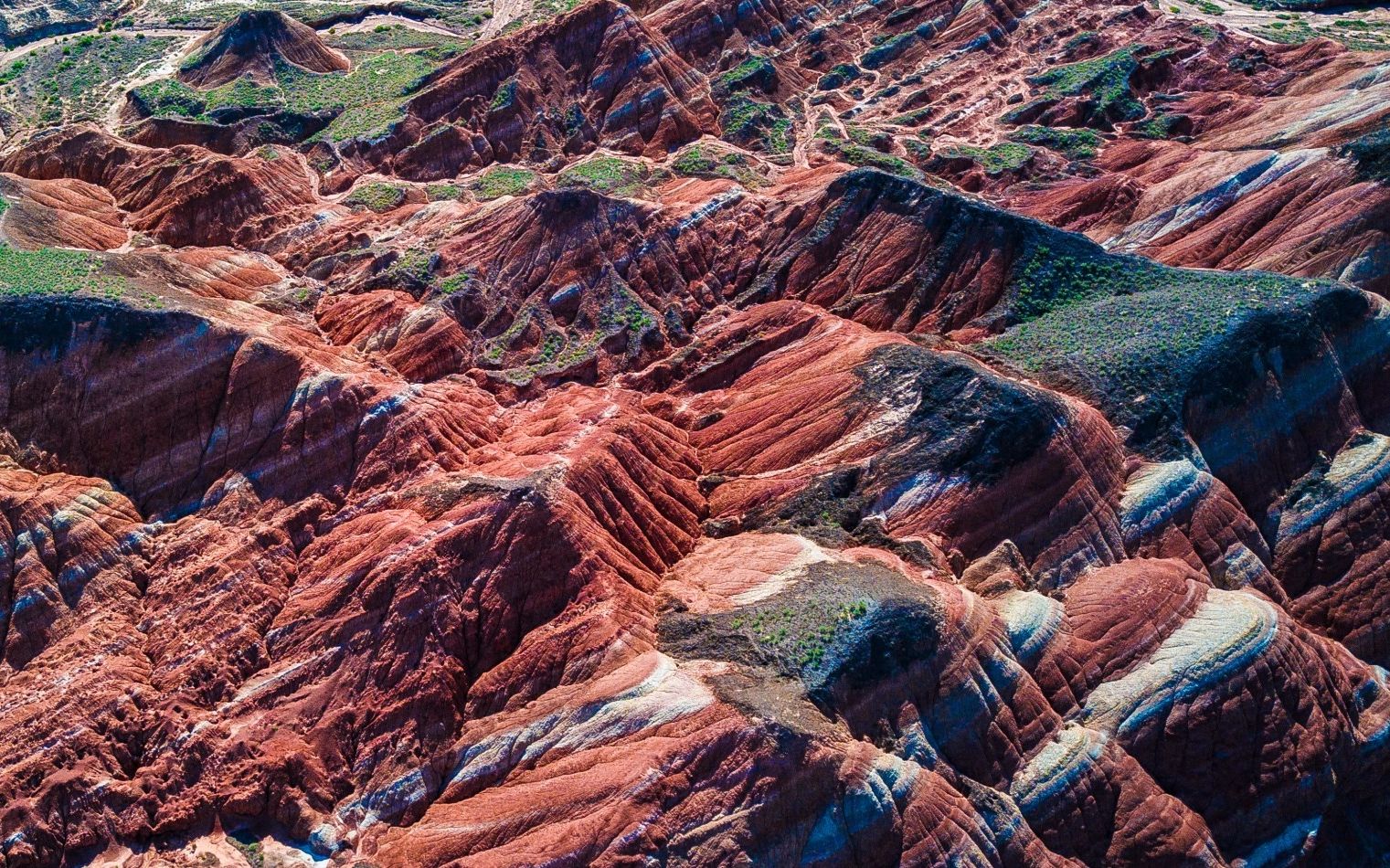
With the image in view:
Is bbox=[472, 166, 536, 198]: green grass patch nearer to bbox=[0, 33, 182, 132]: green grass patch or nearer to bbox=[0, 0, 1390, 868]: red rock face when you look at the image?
bbox=[0, 0, 1390, 868]: red rock face

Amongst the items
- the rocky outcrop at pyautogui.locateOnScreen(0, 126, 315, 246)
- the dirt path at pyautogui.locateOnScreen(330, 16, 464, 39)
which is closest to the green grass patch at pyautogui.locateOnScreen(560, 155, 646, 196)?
the rocky outcrop at pyautogui.locateOnScreen(0, 126, 315, 246)

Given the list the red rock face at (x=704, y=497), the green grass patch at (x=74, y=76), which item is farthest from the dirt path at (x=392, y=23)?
the red rock face at (x=704, y=497)

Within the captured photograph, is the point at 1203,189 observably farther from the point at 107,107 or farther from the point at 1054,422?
the point at 107,107

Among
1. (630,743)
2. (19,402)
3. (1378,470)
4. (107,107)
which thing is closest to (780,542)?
(630,743)

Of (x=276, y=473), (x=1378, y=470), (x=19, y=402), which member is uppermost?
(x=19, y=402)

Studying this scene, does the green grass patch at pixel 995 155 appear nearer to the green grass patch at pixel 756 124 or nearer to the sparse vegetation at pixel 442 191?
the green grass patch at pixel 756 124

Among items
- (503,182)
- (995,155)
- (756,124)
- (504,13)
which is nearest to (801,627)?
(503,182)

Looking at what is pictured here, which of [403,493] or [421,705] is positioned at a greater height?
[403,493]
